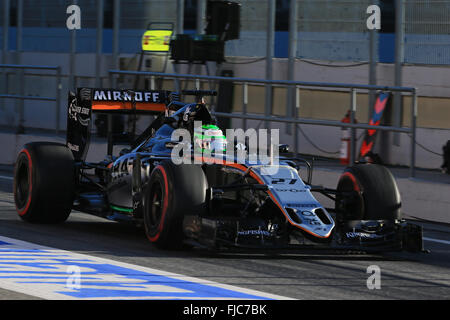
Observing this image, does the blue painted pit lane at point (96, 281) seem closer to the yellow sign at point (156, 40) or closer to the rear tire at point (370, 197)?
the rear tire at point (370, 197)

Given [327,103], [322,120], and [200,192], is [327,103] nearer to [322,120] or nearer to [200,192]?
A: [322,120]

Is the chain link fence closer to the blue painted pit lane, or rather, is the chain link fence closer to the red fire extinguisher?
the red fire extinguisher

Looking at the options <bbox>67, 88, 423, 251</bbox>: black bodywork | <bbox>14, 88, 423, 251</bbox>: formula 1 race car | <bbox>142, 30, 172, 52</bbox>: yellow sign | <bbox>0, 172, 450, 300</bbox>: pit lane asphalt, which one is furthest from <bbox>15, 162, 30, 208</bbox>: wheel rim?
<bbox>142, 30, 172, 52</bbox>: yellow sign

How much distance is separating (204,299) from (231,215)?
2.75m

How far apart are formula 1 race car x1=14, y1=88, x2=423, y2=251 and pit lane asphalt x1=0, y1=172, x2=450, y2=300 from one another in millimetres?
198

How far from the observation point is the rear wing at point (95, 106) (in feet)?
41.6

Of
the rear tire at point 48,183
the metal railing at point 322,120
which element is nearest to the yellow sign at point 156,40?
the metal railing at point 322,120

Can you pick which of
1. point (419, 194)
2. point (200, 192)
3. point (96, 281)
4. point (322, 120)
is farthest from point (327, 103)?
point (96, 281)

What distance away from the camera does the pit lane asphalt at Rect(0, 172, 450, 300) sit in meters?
8.39

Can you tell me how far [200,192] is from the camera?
390 inches

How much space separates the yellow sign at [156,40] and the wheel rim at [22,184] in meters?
12.4
